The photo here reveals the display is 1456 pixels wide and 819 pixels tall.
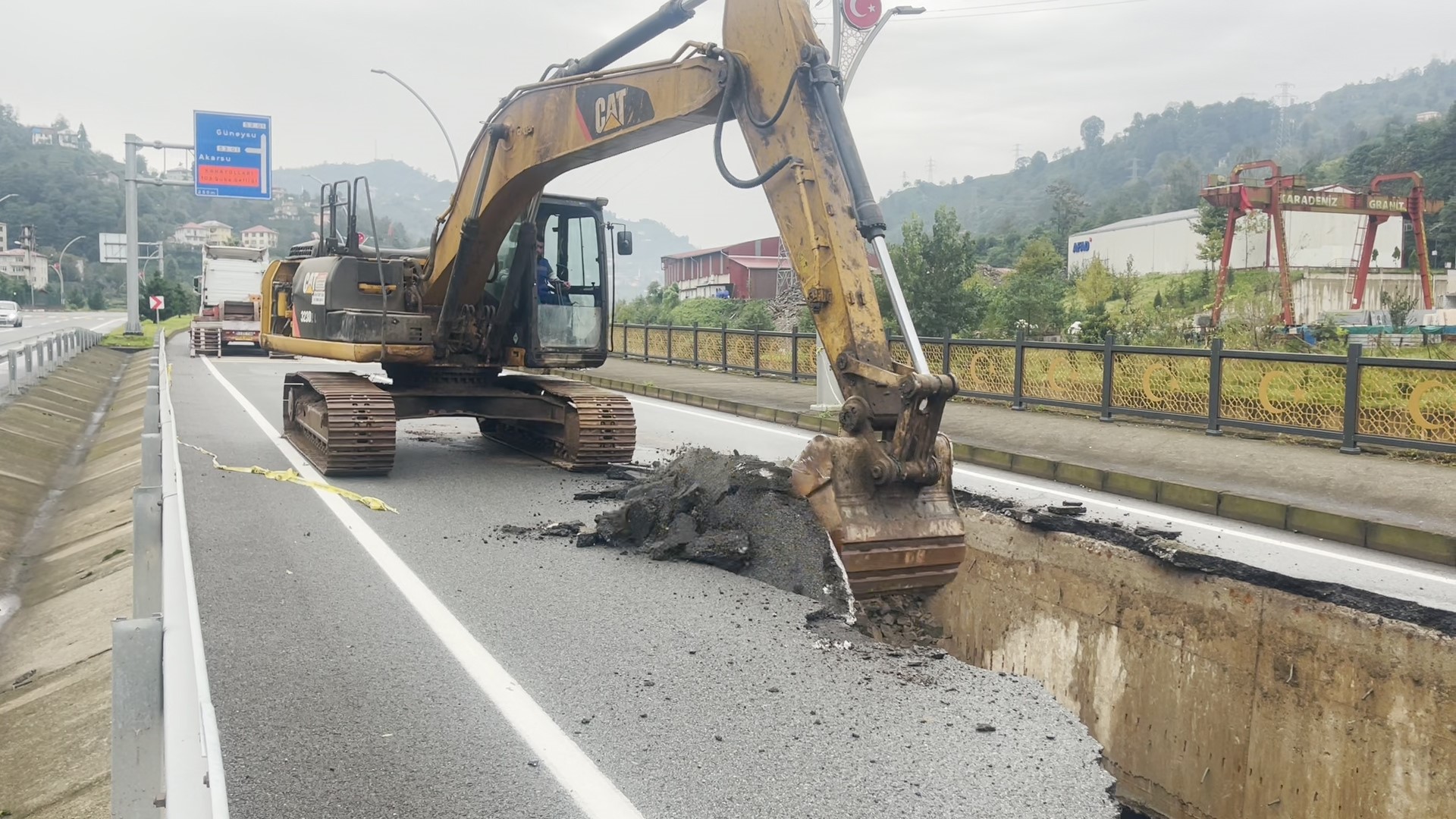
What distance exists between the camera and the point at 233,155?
38.0 m

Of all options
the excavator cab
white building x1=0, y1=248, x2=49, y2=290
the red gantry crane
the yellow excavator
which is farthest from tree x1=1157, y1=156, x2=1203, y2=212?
white building x1=0, y1=248, x2=49, y2=290

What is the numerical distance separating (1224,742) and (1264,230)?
61.1 metres

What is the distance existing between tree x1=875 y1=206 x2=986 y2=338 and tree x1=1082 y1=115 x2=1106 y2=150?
580 feet

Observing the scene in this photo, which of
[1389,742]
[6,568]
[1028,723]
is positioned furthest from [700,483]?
[6,568]

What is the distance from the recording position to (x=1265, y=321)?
21594mm

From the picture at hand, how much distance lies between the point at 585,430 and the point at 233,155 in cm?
3267

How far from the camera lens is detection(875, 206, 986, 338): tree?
106 ft

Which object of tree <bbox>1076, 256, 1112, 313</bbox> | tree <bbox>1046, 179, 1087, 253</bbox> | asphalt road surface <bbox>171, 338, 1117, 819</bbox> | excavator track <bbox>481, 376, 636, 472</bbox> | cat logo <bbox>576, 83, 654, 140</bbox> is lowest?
asphalt road surface <bbox>171, 338, 1117, 819</bbox>

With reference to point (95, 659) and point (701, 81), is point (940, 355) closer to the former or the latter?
point (701, 81)

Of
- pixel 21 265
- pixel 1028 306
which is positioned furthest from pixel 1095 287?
pixel 21 265

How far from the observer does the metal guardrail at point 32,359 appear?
627 inches

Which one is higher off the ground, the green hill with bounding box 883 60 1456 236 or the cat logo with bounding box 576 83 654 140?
the green hill with bounding box 883 60 1456 236

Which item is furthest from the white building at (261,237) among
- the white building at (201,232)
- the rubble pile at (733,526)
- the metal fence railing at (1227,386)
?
the rubble pile at (733,526)

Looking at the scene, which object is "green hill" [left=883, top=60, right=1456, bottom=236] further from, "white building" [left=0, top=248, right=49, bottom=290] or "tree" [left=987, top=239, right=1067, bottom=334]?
"tree" [left=987, top=239, right=1067, bottom=334]
